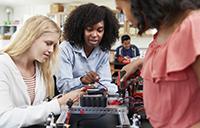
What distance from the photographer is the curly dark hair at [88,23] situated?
172 centimetres

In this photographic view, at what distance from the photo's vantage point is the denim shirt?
1.65 metres

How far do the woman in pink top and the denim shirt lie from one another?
37.4 inches

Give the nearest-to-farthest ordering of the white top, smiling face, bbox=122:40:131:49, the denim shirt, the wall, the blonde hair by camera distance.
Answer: the white top < the blonde hair < the denim shirt < smiling face, bbox=122:40:131:49 < the wall

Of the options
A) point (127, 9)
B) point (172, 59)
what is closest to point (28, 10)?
point (127, 9)

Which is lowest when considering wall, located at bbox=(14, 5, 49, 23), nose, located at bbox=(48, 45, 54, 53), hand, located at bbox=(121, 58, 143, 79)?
hand, located at bbox=(121, 58, 143, 79)

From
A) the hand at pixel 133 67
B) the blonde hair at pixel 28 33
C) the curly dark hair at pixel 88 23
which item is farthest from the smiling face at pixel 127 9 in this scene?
the curly dark hair at pixel 88 23

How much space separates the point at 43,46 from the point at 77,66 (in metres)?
0.42

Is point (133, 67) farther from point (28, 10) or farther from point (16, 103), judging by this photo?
point (28, 10)

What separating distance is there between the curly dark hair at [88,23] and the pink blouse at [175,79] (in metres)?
1.10

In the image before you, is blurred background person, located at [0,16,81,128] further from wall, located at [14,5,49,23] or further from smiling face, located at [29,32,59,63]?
wall, located at [14,5,49,23]

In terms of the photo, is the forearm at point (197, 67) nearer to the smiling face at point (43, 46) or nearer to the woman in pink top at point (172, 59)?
the woman in pink top at point (172, 59)

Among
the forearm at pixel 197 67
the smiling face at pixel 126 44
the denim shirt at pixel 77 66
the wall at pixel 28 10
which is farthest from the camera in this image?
the wall at pixel 28 10

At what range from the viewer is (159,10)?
0.57 metres

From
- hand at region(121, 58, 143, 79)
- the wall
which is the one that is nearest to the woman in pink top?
hand at region(121, 58, 143, 79)
